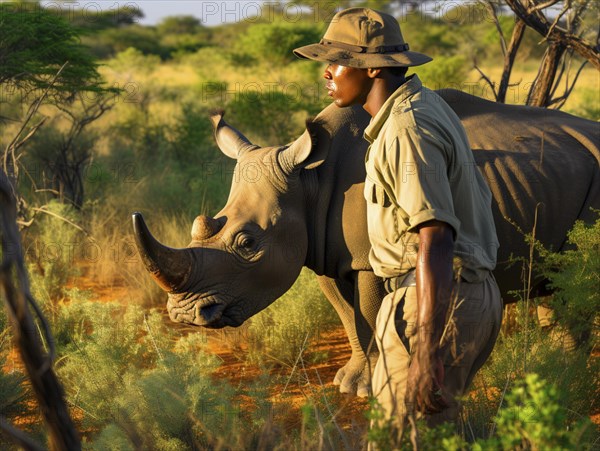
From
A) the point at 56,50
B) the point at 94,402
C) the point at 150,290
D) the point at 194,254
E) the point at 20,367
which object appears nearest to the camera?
the point at 194,254

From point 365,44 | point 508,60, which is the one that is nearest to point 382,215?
point 365,44

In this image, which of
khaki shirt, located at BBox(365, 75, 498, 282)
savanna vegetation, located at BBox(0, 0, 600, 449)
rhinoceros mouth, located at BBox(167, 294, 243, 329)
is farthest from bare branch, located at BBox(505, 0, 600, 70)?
khaki shirt, located at BBox(365, 75, 498, 282)

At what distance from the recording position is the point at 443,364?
2.94 m

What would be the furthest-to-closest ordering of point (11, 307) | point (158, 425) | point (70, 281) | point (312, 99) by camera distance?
point (312, 99)
point (70, 281)
point (158, 425)
point (11, 307)

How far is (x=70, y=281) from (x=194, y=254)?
4.50 metres

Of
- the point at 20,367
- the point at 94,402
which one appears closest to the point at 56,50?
the point at 20,367

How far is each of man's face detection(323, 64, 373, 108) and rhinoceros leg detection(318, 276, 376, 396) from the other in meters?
1.76

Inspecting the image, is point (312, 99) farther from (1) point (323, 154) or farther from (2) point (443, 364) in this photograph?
(2) point (443, 364)

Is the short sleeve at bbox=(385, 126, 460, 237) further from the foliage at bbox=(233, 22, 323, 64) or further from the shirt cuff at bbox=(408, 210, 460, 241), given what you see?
the foliage at bbox=(233, 22, 323, 64)

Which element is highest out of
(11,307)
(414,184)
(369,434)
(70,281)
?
(414,184)

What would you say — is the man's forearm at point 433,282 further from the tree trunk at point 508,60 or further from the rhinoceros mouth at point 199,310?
the tree trunk at point 508,60

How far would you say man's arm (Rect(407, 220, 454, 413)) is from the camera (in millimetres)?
2865

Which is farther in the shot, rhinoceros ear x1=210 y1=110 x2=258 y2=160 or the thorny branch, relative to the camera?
rhinoceros ear x1=210 y1=110 x2=258 y2=160

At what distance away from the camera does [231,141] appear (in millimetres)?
5215
